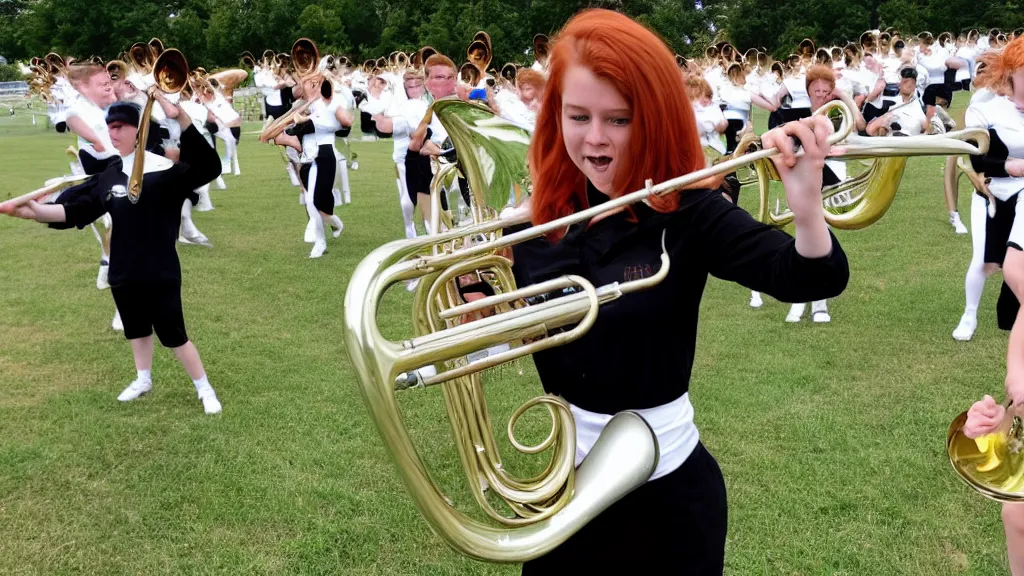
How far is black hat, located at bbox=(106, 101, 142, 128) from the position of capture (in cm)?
485

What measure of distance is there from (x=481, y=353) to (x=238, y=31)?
3980 centimetres

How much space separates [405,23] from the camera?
39844mm

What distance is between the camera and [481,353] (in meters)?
1.56

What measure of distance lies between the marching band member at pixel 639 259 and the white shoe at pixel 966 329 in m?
4.67

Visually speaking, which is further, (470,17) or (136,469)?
(470,17)

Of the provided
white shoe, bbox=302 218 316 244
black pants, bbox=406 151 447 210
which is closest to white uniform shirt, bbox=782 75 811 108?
black pants, bbox=406 151 447 210

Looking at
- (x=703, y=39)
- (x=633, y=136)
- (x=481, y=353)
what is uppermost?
(x=633, y=136)

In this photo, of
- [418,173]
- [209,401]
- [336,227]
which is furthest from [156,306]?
[336,227]

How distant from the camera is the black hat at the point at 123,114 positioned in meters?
4.85

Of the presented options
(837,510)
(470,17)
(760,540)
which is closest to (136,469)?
(760,540)

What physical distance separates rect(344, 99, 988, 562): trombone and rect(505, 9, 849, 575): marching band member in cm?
9

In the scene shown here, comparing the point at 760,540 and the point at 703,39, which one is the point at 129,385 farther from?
the point at 703,39

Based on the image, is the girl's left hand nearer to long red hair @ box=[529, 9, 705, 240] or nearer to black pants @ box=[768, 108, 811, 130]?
long red hair @ box=[529, 9, 705, 240]

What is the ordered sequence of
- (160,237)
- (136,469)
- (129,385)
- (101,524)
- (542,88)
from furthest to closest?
(129,385), (160,237), (136,469), (101,524), (542,88)
